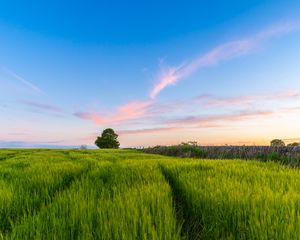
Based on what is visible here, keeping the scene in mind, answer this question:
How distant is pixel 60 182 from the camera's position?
3529 millimetres

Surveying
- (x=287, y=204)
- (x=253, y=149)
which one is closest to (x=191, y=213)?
(x=287, y=204)

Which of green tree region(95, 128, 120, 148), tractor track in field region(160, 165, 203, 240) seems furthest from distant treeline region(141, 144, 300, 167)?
green tree region(95, 128, 120, 148)

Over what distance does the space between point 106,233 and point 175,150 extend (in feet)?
61.1

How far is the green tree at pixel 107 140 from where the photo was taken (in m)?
59.1

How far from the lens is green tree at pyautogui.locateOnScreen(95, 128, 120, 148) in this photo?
194 feet

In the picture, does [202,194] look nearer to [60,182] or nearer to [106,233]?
[106,233]

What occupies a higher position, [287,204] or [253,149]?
[253,149]

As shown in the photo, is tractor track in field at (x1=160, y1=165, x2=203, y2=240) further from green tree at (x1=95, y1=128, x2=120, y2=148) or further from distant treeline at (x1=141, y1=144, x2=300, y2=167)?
green tree at (x1=95, y1=128, x2=120, y2=148)

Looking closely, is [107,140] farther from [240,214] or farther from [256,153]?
[240,214]

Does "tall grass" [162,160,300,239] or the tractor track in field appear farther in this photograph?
the tractor track in field

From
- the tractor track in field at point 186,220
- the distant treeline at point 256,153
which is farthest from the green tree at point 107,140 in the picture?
the tractor track in field at point 186,220

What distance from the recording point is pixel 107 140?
59125mm

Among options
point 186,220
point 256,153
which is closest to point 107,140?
point 256,153

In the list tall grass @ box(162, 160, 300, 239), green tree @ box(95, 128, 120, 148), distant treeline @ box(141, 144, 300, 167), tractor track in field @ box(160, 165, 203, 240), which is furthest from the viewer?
green tree @ box(95, 128, 120, 148)
